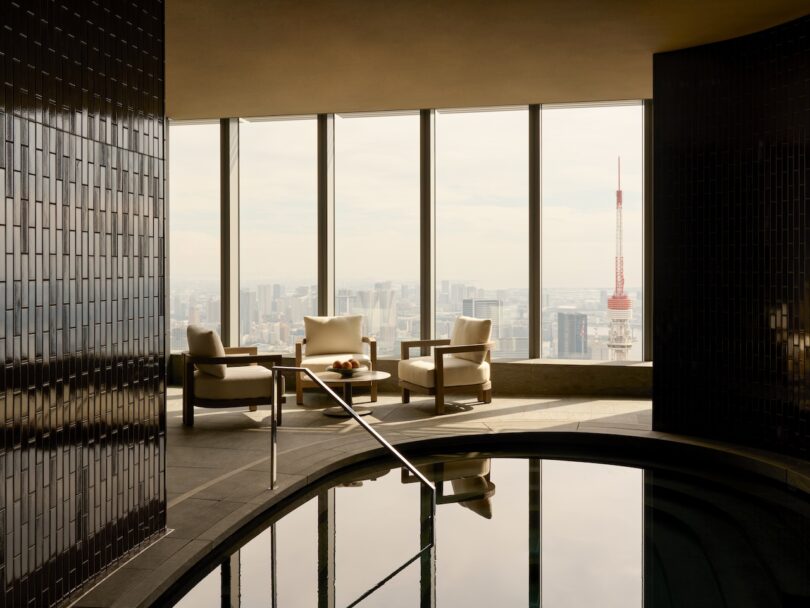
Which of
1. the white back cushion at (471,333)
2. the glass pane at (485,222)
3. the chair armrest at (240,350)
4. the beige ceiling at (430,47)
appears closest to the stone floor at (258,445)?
the white back cushion at (471,333)

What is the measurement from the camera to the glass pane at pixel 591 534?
3.17 metres

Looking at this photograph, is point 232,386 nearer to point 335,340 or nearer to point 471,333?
point 335,340

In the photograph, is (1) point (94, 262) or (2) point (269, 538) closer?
(1) point (94, 262)

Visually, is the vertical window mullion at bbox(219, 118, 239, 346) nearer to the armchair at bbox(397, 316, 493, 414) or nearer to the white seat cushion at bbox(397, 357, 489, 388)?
the armchair at bbox(397, 316, 493, 414)

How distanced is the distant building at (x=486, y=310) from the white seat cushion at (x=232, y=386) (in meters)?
2.65

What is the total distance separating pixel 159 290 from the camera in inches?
139

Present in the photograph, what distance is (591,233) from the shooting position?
315 inches

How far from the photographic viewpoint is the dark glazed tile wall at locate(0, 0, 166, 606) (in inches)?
97.1

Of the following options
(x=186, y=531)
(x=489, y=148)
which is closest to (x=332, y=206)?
(x=489, y=148)

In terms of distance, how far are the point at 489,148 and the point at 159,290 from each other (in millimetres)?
5290

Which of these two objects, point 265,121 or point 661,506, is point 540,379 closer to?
point 661,506

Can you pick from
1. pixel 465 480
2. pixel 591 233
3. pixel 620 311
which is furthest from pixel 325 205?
pixel 465 480

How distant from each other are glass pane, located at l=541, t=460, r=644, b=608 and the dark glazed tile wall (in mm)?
1853

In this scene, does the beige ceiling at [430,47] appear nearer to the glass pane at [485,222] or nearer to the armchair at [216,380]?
the glass pane at [485,222]
